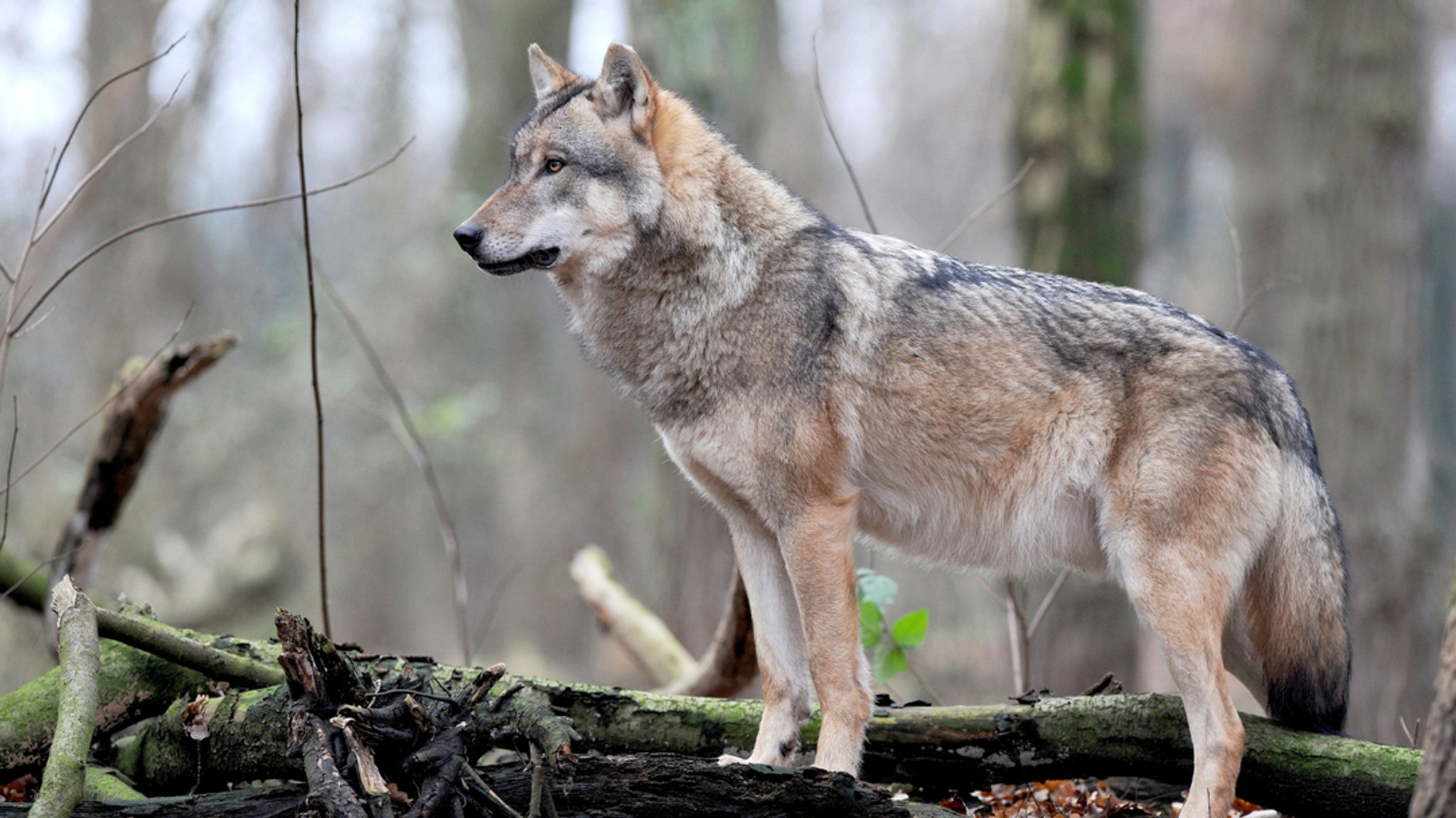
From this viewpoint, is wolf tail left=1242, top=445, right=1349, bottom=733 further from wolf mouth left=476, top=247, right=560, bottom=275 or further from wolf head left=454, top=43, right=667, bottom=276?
wolf mouth left=476, top=247, right=560, bottom=275

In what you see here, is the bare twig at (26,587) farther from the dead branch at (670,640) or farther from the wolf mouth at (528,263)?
the wolf mouth at (528,263)

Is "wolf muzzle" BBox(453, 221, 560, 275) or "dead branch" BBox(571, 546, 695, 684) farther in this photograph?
"dead branch" BBox(571, 546, 695, 684)

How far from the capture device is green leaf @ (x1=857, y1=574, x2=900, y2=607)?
5.06m

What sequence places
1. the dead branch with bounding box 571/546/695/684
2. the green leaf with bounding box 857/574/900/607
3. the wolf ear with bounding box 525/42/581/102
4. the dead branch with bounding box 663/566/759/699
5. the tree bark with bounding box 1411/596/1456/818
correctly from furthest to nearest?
1. the dead branch with bounding box 571/546/695/684
2. the dead branch with bounding box 663/566/759/699
3. the green leaf with bounding box 857/574/900/607
4. the wolf ear with bounding box 525/42/581/102
5. the tree bark with bounding box 1411/596/1456/818

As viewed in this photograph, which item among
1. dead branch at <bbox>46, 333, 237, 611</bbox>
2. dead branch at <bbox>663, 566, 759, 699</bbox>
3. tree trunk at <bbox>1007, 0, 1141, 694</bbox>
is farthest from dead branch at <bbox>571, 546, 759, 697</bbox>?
dead branch at <bbox>46, 333, 237, 611</bbox>

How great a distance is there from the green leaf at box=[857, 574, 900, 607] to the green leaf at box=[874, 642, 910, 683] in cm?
22

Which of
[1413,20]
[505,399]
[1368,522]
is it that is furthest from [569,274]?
[505,399]

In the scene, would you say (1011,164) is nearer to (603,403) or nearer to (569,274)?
Result: (569,274)

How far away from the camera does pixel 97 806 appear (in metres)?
3.14

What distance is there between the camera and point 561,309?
399 inches

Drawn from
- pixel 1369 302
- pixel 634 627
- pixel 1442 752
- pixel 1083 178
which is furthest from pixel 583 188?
pixel 1369 302

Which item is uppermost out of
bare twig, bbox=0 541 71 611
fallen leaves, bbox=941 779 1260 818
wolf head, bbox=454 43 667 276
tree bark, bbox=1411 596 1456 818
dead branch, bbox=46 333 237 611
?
wolf head, bbox=454 43 667 276

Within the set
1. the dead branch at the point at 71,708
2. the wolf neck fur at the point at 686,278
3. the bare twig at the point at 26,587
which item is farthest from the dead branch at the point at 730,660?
the bare twig at the point at 26,587

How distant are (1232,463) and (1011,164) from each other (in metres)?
4.56
